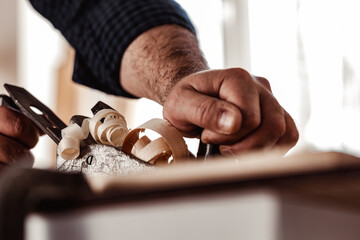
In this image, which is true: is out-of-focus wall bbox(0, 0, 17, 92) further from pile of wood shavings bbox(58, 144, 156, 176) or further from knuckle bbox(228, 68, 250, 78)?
knuckle bbox(228, 68, 250, 78)

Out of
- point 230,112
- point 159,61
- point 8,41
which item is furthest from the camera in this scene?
point 8,41

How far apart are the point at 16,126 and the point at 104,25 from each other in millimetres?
582

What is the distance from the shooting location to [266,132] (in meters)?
0.57

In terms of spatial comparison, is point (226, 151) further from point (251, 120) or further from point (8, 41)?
point (8, 41)

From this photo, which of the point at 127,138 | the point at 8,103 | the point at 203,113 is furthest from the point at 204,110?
the point at 8,103

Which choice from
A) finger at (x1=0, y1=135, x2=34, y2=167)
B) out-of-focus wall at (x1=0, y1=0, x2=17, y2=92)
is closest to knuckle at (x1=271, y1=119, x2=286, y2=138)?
finger at (x1=0, y1=135, x2=34, y2=167)

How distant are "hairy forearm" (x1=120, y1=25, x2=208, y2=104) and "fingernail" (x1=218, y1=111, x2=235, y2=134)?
0.28 metres

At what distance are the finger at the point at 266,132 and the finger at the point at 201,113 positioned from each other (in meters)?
0.04

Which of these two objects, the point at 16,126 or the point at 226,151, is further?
the point at 16,126

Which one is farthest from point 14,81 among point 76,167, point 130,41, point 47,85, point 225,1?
point 76,167

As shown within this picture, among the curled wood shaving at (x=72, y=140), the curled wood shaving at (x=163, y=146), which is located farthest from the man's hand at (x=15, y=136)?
the curled wood shaving at (x=163, y=146)

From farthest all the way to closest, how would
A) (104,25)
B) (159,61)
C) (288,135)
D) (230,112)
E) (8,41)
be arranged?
(8,41)
(104,25)
(159,61)
(288,135)
(230,112)

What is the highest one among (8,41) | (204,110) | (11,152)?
(204,110)

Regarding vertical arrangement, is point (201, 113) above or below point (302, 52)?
above
